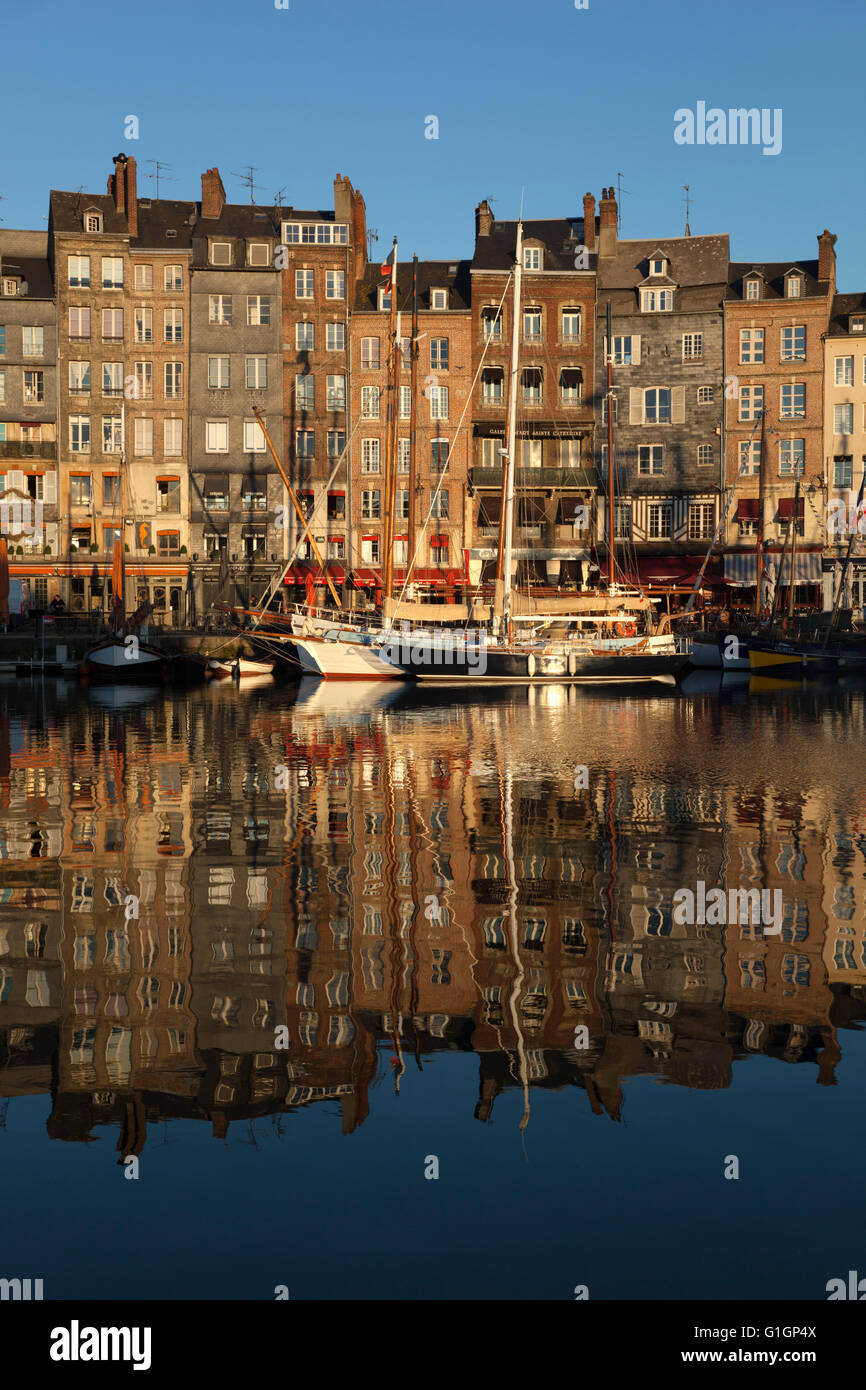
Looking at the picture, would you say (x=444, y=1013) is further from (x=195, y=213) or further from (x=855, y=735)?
(x=195, y=213)

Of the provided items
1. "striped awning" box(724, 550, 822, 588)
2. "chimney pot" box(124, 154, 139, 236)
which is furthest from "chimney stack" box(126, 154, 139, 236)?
"striped awning" box(724, 550, 822, 588)

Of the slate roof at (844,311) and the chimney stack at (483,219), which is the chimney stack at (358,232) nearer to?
the chimney stack at (483,219)

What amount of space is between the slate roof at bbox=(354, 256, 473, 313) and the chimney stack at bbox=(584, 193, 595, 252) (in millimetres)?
6661

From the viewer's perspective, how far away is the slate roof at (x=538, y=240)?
242 ft

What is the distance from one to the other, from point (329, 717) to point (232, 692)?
522 inches

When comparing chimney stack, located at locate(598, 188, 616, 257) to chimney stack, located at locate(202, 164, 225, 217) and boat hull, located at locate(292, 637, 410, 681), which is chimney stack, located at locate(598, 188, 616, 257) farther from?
boat hull, located at locate(292, 637, 410, 681)

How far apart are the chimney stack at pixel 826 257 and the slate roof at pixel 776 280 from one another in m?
0.34

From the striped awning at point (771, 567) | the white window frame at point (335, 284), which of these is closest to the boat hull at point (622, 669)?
the striped awning at point (771, 567)

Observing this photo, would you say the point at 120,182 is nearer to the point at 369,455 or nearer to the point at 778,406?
the point at 369,455

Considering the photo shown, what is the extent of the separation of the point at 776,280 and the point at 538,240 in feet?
44.1

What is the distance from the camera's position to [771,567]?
7362 centimetres

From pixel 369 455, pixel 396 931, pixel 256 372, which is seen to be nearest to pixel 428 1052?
pixel 396 931

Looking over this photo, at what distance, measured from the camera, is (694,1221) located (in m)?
6.98

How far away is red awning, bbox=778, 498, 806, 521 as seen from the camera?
73375 millimetres
